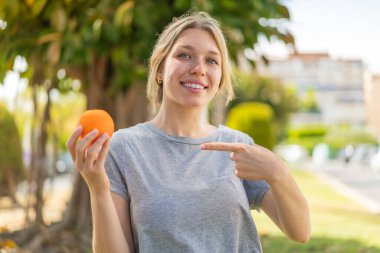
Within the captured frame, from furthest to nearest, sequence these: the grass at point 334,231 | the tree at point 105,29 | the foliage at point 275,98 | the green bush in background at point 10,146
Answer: the foliage at point 275,98 → the green bush in background at point 10,146 → the grass at point 334,231 → the tree at point 105,29

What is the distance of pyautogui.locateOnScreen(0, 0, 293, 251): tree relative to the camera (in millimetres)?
5117

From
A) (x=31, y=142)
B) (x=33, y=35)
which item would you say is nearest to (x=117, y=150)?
(x=33, y=35)

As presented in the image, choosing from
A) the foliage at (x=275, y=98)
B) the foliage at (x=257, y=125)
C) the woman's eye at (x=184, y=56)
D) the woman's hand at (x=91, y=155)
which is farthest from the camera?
the foliage at (x=275, y=98)

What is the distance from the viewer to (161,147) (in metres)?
2.02

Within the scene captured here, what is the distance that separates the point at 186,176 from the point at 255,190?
0.93 ft

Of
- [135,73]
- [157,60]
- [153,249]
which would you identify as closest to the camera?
[153,249]

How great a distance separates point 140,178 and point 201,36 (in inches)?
19.7

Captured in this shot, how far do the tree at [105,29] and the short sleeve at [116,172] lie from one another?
2792mm

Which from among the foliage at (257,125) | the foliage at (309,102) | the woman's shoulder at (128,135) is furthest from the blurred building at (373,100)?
the woman's shoulder at (128,135)

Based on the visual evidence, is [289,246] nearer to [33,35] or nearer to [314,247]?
[314,247]

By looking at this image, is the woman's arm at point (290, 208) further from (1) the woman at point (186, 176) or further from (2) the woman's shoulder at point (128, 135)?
(2) the woman's shoulder at point (128, 135)

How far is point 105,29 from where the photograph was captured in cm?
516

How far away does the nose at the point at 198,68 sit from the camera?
79.8 inches

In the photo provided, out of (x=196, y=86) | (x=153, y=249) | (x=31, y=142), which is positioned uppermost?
(x=196, y=86)
